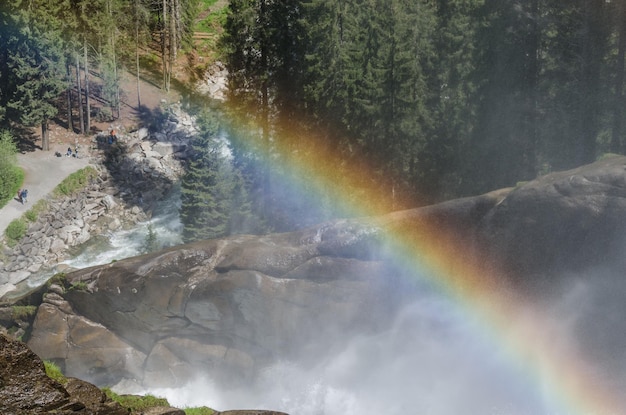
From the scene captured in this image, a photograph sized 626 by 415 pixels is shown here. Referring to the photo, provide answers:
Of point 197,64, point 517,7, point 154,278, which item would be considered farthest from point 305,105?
point 197,64

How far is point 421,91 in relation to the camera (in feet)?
120

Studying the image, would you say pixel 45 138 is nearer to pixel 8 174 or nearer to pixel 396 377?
pixel 8 174

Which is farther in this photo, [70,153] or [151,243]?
[70,153]

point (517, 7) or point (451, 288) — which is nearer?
point (451, 288)

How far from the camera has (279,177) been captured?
3906cm

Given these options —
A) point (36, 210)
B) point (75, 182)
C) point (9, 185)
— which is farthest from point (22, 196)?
point (75, 182)

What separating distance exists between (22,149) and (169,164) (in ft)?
39.2

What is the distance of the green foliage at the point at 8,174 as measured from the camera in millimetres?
40219

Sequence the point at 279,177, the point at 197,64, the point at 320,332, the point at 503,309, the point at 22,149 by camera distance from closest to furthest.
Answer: the point at 503,309 → the point at 320,332 → the point at 279,177 → the point at 22,149 → the point at 197,64

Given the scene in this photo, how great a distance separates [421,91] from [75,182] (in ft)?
87.8

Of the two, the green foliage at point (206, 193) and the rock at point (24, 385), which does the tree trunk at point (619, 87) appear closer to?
the green foliage at point (206, 193)

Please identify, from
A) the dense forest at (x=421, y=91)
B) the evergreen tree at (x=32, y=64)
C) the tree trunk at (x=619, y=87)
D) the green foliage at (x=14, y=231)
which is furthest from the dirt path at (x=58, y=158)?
the tree trunk at (x=619, y=87)

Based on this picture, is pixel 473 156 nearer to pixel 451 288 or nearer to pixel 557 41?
pixel 557 41

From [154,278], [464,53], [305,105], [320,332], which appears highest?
[464,53]
